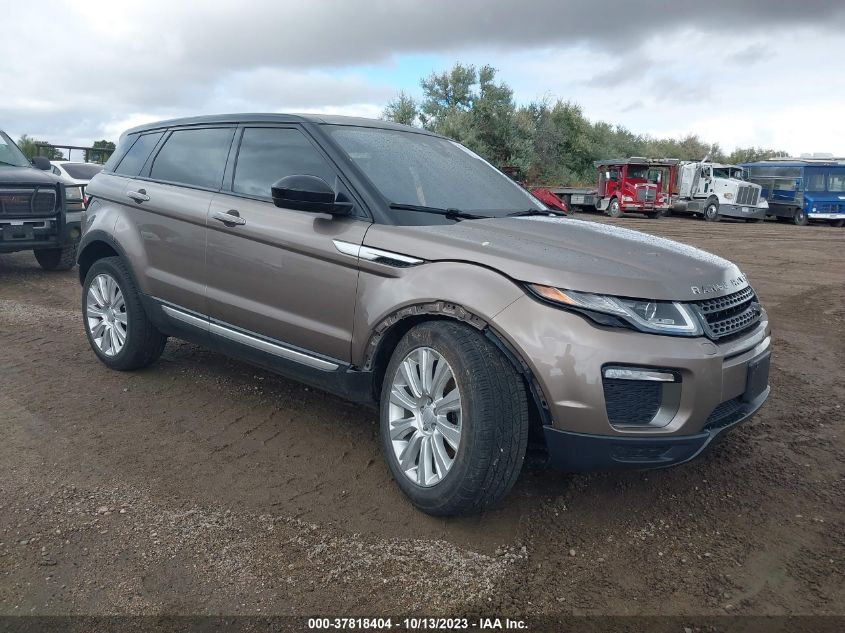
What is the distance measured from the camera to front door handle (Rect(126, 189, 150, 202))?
4.66 metres


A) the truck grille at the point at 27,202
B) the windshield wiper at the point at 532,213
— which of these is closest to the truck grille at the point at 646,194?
the truck grille at the point at 27,202

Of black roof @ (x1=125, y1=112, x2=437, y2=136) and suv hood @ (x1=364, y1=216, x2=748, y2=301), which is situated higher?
black roof @ (x1=125, y1=112, x2=437, y2=136)

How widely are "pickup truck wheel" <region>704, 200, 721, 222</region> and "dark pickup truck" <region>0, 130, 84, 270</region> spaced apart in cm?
2524

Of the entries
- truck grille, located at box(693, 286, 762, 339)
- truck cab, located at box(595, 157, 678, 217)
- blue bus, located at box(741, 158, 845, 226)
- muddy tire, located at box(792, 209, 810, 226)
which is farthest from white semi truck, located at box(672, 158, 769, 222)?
truck grille, located at box(693, 286, 762, 339)

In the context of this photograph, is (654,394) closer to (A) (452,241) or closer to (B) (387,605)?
(A) (452,241)

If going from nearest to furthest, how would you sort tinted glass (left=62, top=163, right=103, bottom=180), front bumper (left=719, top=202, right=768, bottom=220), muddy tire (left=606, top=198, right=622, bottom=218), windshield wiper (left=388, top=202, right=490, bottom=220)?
windshield wiper (left=388, top=202, right=490, bottom=220), tinted glass (left=62, top=163, right=103, bottom=180), front bumper (left=719, top=202, right=768, bottom=220), muddy tire (left=606, top=198, right=622, bottom=218)

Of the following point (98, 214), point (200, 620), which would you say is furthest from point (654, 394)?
point (98, 214)

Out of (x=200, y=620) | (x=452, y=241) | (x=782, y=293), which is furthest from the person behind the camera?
(x=782, y=293)

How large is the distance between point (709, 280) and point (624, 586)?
4.48ft

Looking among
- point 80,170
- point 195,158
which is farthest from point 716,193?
point 195,158

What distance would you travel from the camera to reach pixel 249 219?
12.9ft

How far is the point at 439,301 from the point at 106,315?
308cm

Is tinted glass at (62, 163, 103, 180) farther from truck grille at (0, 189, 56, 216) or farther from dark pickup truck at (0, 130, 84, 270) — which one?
truck grille at (0, 189, 56, 216)

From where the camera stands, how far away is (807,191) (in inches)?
1051
